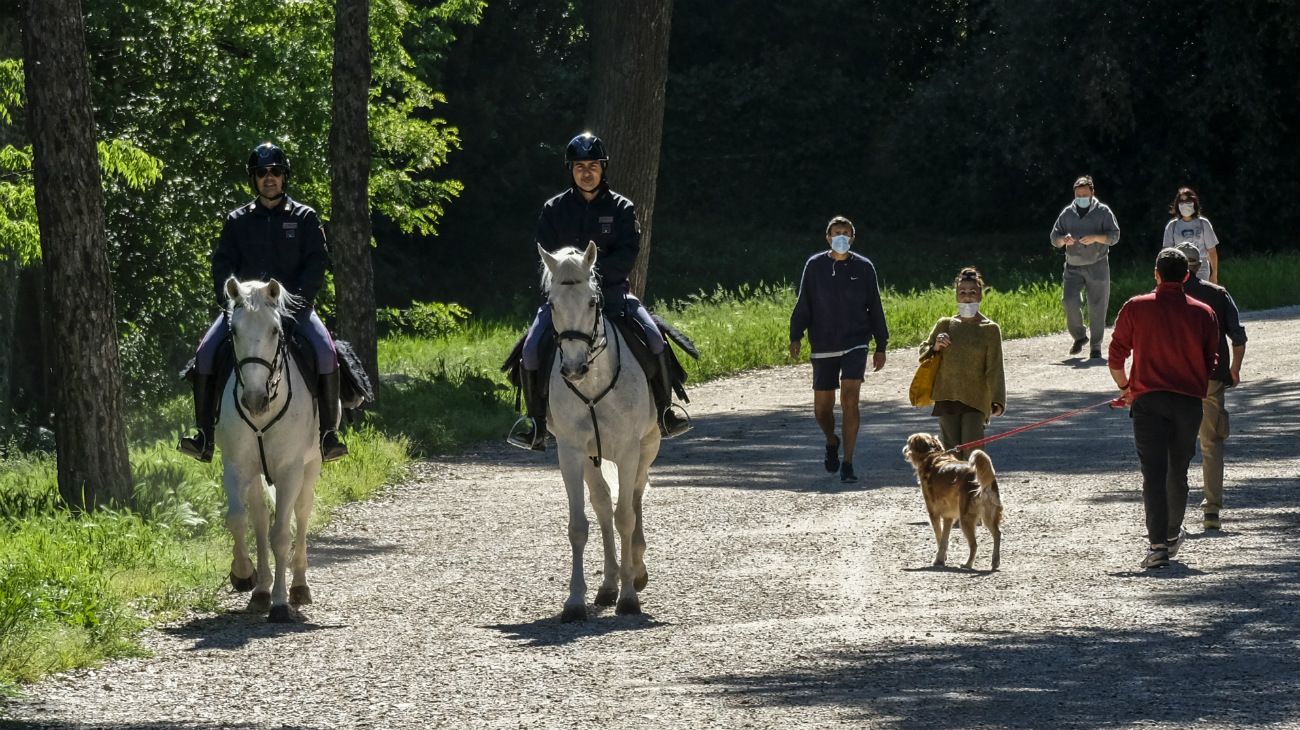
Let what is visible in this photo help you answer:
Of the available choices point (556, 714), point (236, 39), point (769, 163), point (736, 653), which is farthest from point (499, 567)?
point (769, 163)

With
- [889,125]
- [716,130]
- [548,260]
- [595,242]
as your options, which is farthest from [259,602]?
[889,125]

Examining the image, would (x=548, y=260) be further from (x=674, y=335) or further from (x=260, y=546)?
(x=260, y=546)

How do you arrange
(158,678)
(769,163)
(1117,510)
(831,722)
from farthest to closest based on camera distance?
(769,163) → (1117,510) → (158,678) → (831,722)

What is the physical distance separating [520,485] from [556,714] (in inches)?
360

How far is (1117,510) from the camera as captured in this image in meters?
14.2

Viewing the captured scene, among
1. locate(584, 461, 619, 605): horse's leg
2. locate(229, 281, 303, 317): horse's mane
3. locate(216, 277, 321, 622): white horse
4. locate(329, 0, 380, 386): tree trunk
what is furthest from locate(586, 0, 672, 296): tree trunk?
locate(229, 281, 303, 317): horse's mane

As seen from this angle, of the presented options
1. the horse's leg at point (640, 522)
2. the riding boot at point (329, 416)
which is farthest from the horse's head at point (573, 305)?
the riding boot at point (329, 416)

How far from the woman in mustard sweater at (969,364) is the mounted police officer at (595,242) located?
318 centimetres

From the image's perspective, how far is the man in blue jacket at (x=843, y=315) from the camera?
16.6 m

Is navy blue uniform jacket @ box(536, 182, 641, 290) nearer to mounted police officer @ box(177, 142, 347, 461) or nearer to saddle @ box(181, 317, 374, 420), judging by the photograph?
mounted police officer @ box(177, 142, 347, 461)

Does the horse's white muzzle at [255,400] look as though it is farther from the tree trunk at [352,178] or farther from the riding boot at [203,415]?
the tree trunk at [352,178]

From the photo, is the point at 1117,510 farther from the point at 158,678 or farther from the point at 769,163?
the point at 769,163

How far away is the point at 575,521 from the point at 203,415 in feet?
7.60

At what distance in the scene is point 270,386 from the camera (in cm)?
1070
